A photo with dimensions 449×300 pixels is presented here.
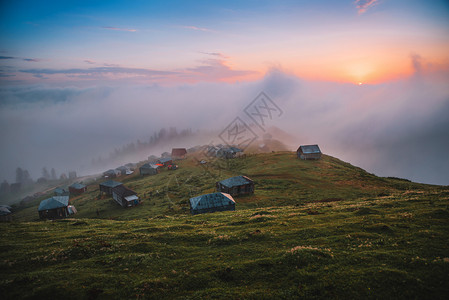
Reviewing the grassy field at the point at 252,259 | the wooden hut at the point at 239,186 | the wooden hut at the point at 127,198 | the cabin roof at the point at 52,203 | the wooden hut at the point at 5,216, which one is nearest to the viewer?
the grassy field at the point at 252,259

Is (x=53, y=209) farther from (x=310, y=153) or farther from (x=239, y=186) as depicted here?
(x=310, y=153)

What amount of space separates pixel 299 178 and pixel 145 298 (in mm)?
63784

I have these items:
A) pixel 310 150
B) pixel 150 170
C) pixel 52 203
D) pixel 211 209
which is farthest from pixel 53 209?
pixel 310 150

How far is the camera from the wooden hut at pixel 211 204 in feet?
152

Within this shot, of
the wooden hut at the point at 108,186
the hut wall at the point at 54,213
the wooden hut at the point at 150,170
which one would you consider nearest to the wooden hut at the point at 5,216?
the hut wall at the point at 54,213

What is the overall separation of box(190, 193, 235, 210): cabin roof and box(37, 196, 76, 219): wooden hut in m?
45.0

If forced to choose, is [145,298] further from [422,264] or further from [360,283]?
[422,264]

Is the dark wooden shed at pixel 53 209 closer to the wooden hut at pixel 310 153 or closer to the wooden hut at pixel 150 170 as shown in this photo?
the wooden hut at pixel 150 170

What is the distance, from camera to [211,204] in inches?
1853

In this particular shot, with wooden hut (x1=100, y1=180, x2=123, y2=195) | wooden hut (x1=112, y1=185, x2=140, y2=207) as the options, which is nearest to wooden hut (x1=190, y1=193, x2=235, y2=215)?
wooden hut (x1=112, y1=185, x2=140, y2=207)

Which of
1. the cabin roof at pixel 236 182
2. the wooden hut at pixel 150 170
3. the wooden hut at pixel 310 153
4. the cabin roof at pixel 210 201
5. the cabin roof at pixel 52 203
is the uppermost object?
the wooden hut at pixel 310 153

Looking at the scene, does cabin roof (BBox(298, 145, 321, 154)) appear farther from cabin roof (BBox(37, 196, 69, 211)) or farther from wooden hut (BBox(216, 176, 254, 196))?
cabin roof (BBox(37, 196, 69, 211))

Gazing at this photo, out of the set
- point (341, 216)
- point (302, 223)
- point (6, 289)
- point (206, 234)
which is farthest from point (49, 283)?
point (341, 216)

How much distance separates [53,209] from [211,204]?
50.4 metres
